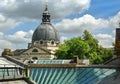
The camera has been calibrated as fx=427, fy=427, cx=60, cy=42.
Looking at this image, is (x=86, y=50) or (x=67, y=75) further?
(x=86, y=50)

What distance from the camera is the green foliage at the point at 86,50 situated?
408 feet

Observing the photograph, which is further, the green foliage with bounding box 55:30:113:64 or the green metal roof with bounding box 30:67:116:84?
the green foliage with bounding box 55:30:113:64

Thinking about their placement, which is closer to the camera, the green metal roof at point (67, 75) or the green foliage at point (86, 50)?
the green metal roof at point (67, 75)

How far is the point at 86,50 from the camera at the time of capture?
125688mm

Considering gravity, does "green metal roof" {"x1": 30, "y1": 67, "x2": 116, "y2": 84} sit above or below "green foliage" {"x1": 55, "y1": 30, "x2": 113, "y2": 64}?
below

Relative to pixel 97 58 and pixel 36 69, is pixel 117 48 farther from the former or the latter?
pixel 97 58

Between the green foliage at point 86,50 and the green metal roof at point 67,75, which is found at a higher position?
the green foliage at point 86,50

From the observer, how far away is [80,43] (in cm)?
12594

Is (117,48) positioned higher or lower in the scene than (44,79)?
higher

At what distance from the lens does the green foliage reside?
12438cm

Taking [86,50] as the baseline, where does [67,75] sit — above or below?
below

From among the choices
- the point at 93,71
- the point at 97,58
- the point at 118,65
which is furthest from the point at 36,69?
the point at 97,58

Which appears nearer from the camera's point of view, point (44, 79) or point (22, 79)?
point (22, 79)

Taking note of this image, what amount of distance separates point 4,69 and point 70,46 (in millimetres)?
101698
